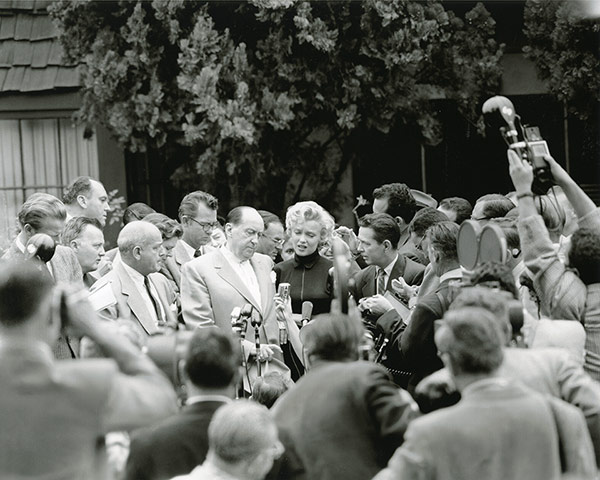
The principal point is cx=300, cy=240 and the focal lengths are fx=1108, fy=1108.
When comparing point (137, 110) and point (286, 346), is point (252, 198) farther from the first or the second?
point (286, 346)

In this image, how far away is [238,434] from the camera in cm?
372

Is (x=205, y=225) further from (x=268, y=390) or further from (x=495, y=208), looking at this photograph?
(x=268, y=390)

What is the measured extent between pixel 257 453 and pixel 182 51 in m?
7.57

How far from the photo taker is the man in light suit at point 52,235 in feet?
21.4

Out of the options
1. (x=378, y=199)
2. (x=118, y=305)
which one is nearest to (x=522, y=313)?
(x=118, y=305)

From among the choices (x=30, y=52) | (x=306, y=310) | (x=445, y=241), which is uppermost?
(x=30, y=52)

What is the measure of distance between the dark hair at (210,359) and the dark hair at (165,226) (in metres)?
4.43

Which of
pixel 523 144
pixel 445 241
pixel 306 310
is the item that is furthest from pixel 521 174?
pixel 306 310

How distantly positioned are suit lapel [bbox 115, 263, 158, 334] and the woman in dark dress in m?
1.42

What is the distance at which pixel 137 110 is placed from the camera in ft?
35.6

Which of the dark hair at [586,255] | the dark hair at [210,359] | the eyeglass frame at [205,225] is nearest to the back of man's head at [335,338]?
the dark hair at [210,359]

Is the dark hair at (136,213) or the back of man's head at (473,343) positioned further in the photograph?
the dark hair at (136,213)

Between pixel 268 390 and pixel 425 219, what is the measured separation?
83.8 inches

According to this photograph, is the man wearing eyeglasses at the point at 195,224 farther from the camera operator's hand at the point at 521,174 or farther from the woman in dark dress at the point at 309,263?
the camera operator's hand at the point at 521,174
